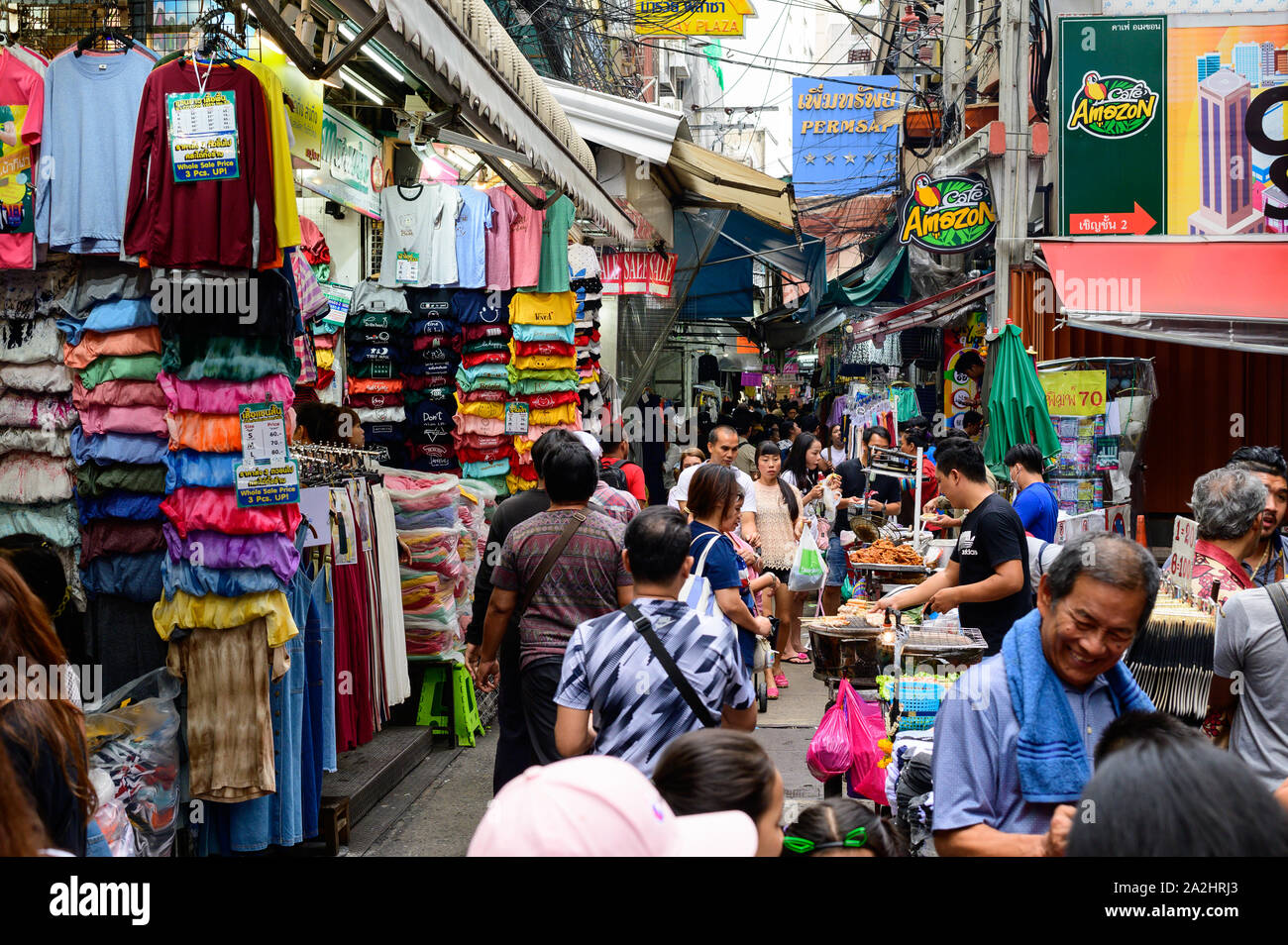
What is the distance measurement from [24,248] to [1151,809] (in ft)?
15.8

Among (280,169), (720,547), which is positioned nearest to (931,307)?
(720,547)

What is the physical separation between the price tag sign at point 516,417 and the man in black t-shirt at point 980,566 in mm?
4032

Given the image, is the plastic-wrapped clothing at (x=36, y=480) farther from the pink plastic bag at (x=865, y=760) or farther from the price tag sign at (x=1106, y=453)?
the price tag sign at (x=1106, y=453)

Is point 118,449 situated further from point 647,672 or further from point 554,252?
point 554,252

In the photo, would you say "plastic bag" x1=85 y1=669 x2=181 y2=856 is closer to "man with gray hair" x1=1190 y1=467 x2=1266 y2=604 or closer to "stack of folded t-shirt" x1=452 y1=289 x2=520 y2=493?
"man with gray hair" x1=1190 y1=467 x2=1266 y2=604

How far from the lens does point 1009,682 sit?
259 centimetres

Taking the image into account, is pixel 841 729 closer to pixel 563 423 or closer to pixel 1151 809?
pixel 1151 809

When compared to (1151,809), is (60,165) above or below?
above

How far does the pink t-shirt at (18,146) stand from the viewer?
4598 millimetres

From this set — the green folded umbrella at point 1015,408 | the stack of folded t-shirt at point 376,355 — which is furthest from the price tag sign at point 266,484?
the green folded umbrella at point 1015,408

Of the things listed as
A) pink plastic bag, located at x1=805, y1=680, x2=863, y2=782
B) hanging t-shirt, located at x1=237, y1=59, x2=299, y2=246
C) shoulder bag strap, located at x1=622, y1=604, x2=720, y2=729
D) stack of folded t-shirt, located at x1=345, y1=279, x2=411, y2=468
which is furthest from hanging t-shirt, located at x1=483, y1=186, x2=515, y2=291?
shoulder bag strap, located at x1=622, y1=604, x2=720, y2=729

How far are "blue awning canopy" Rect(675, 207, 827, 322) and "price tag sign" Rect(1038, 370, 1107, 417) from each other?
521cm

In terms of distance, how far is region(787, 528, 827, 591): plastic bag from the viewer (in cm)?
904

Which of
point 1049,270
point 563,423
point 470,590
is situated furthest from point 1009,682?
point 1049,270
